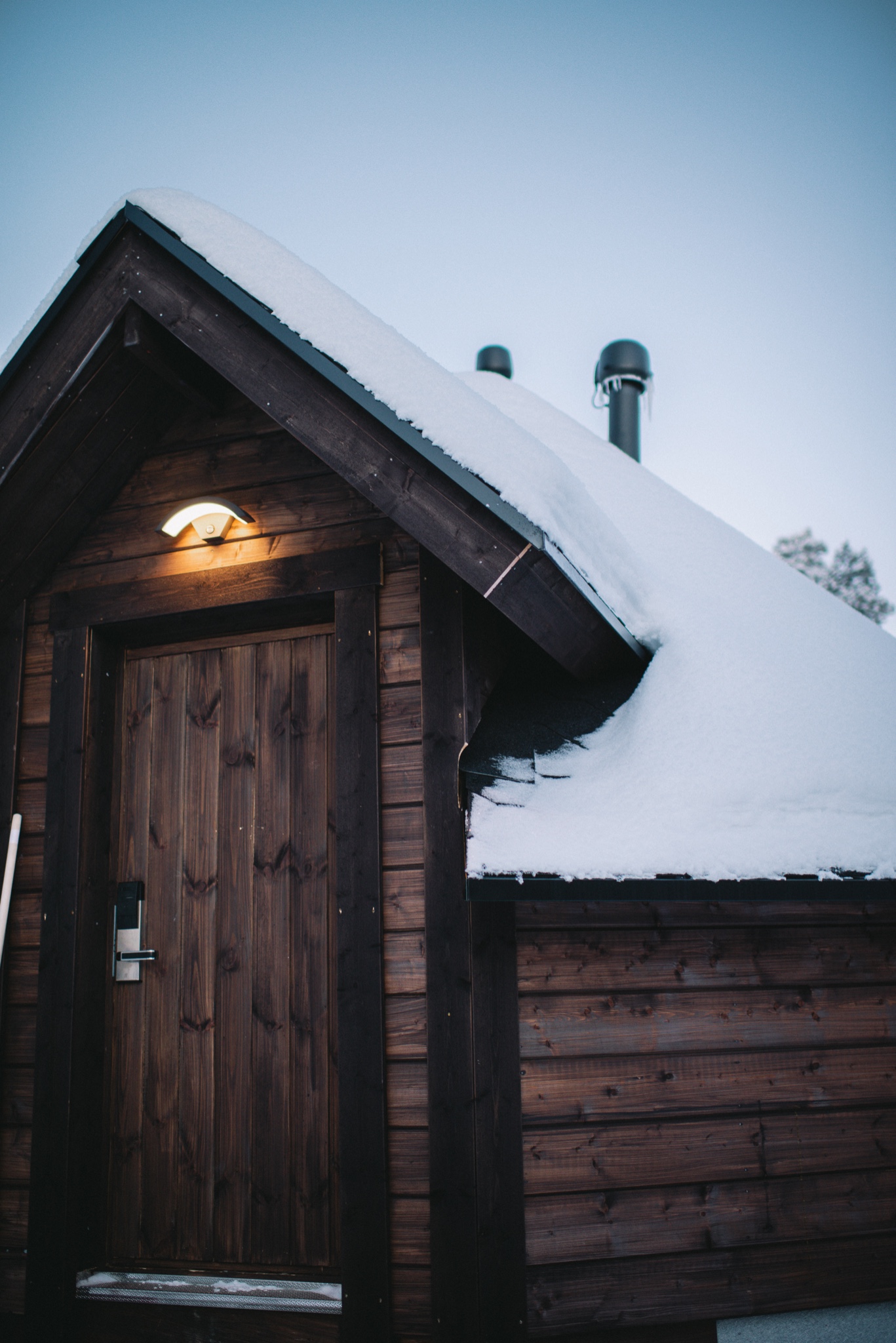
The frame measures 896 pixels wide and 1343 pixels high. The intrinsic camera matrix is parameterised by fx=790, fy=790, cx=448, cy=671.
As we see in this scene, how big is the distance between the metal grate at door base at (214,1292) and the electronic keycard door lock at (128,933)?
0.98 metres

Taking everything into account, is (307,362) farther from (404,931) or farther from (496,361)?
(496,361)

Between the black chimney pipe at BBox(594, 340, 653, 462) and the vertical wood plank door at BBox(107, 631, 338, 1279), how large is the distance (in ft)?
13.1

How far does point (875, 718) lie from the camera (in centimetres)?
284

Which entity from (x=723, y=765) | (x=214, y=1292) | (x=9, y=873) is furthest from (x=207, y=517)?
(x=214, y=1292)

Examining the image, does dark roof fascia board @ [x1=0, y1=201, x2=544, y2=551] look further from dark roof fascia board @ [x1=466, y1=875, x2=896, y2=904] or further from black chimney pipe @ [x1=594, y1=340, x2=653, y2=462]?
black chimney pipe @ [x1=594, y1=340, x2=653, y2=462]

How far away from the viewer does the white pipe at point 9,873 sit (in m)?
2.99

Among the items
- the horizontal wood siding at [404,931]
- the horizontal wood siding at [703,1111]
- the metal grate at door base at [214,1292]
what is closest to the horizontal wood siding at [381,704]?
the horizontal wood siding at [404,931]

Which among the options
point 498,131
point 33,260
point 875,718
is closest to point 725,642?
point 875,718

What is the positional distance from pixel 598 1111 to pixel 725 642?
1.69 metres

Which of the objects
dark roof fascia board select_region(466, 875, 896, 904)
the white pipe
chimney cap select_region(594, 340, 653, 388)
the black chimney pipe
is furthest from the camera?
chimney cap select_region(594, 340, 653, 388)

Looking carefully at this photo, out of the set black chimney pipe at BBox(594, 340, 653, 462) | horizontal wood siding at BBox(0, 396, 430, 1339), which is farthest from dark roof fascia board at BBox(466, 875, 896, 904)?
black chimney pipe at BBox(594, 340, 653, 462)

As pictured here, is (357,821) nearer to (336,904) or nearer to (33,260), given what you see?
(336,904)

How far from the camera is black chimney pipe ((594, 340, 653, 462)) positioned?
20.2 ft

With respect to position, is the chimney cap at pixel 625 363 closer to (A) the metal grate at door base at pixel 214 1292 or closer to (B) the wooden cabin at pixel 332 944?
(B) the wooden cabin at pixel 332 944
